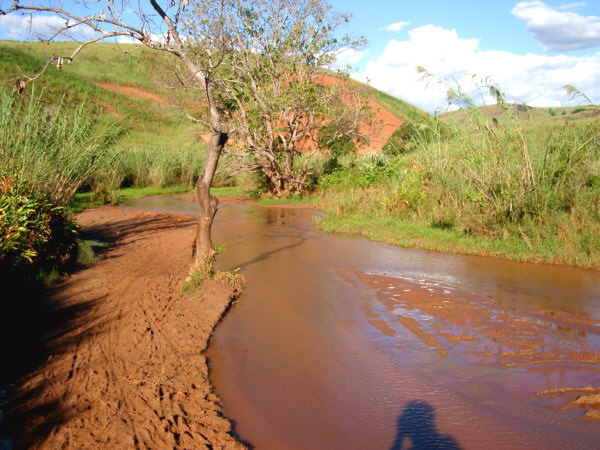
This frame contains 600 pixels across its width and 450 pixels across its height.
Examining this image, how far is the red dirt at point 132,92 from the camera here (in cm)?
4747

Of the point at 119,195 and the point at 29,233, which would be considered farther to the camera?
the point at 119,195

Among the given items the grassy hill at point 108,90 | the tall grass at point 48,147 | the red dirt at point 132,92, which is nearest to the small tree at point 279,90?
the tall grass at point 48,147

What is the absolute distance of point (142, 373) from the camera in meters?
4.21

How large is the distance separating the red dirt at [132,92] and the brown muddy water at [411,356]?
43.7 m

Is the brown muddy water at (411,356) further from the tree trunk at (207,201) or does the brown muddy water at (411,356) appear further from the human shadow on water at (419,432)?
the tree trunk at (207,201)

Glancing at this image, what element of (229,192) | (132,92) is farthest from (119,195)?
(132,92)

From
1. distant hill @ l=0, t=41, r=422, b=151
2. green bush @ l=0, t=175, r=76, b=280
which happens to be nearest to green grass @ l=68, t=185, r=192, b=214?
green bush @ l=0, t=175, r=76, b=280

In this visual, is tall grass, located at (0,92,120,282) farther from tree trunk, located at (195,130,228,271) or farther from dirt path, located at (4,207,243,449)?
tree trunk, located at (195,130,228,271)

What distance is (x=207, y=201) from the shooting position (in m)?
6.62

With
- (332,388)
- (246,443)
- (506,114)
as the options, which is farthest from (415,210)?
(246,443)

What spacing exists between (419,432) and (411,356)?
129cm

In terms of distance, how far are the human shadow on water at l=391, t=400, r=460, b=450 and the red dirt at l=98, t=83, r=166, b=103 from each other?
156 feet

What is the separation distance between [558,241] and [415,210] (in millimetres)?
3744

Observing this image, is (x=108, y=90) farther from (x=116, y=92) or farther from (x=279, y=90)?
(x=279, y=90)
